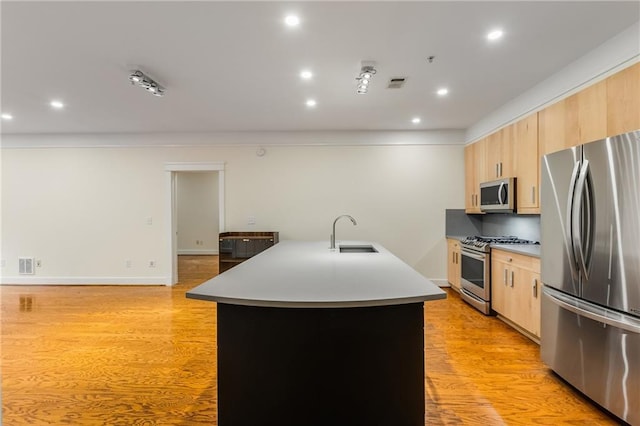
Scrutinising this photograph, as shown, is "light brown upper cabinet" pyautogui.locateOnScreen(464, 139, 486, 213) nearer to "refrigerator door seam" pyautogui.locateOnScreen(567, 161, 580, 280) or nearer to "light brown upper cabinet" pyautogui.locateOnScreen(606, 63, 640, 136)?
"light brown upper cabinet" pyautogui.locateOnScreen(606, 63, 640, 136)

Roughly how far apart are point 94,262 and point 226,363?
16.8 feet

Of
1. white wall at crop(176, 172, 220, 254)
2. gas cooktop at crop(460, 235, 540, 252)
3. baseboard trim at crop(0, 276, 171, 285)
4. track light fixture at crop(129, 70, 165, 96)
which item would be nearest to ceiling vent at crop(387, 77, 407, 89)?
gas cooktop at crop(460, 235, 540, 252)

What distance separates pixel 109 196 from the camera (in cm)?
548

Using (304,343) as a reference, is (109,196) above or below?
above

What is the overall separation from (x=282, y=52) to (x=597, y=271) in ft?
8.82

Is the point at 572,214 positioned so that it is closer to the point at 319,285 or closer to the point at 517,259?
the point at 517,259

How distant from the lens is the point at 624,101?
88.6 inches

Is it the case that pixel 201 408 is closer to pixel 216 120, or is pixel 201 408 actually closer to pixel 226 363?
pixel 226 363

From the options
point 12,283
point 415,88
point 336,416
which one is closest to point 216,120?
point 415,88

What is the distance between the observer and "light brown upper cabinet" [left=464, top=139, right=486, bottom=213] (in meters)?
4.54

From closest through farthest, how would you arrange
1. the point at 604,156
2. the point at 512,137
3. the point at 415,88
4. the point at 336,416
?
the point at 336,416 < the point at 604,156 < the point at 415,88 < the point at 512,137

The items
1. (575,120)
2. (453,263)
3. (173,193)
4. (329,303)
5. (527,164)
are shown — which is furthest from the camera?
(173,193)

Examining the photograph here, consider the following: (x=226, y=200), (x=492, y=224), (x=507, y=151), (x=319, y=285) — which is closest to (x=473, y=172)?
(x=492, y=224)

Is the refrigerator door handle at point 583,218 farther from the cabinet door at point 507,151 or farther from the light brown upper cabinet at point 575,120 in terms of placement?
the cabinet door at point 507,151
